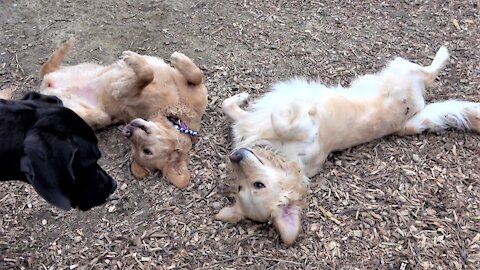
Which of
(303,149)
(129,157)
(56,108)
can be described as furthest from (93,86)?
(303,149)

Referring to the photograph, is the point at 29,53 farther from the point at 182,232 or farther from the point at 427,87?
the point at 427,87

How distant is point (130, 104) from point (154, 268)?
5.02 ft

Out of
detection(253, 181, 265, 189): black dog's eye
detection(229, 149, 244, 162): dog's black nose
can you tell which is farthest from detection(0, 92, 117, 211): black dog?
detection(253, 181, 265, 189): black dog's eye

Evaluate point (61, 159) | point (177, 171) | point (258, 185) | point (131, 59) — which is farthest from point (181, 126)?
point (61, 159)

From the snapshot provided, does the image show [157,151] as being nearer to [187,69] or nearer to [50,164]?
[187,69]

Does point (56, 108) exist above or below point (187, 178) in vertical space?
above

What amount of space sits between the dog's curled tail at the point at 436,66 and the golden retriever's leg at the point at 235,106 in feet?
5.07

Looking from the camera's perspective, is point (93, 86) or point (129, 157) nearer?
point (129, 157)

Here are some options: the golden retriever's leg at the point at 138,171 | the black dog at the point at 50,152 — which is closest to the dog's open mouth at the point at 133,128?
the golden retriever's leg at the point at 138,171

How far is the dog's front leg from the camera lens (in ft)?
15.6

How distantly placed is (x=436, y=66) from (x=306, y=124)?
1441mm

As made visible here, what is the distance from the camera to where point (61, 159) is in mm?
3357

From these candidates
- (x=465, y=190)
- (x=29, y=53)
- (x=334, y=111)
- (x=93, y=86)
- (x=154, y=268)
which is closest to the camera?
(x=154, y=268)

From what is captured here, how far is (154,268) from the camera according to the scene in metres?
4.04
